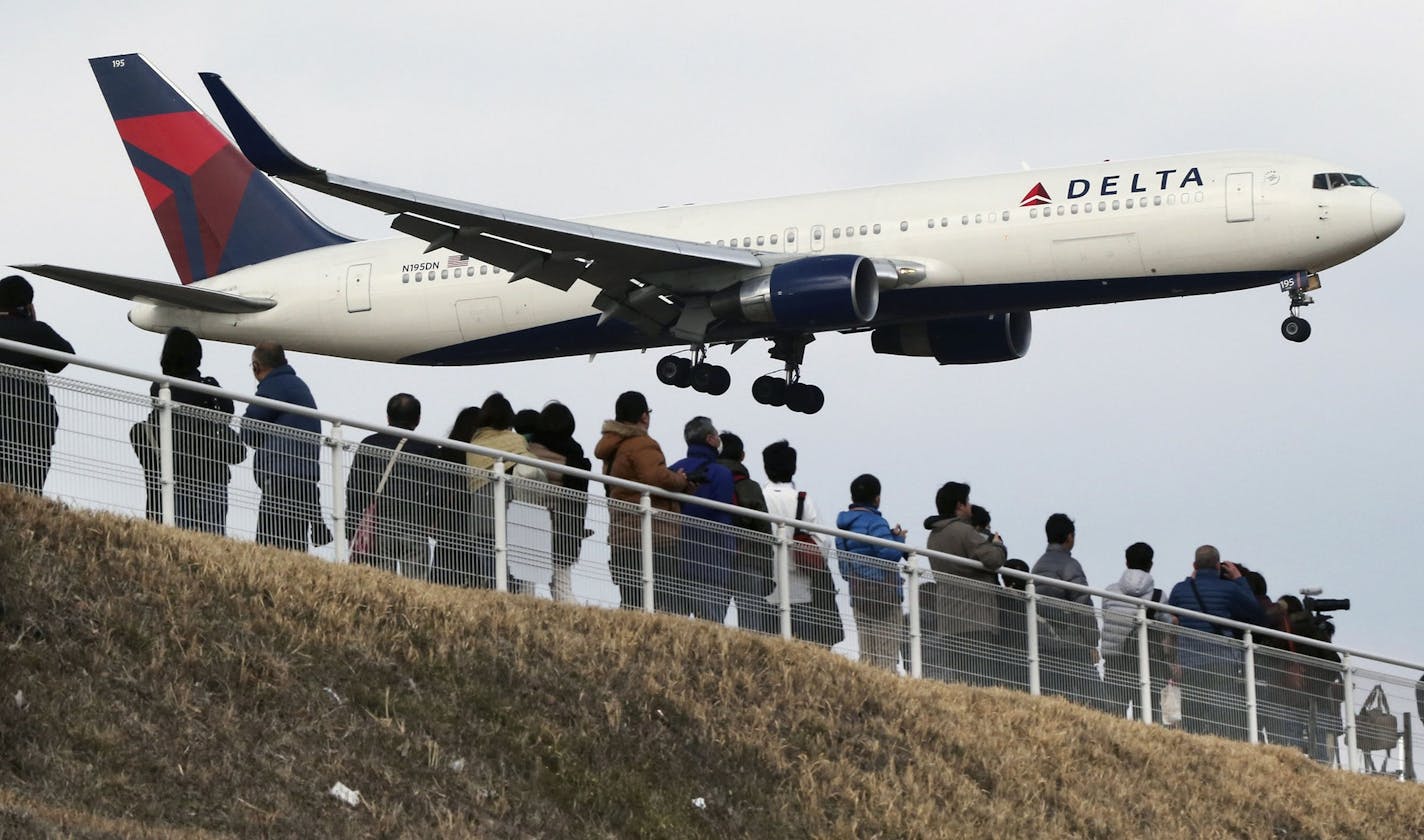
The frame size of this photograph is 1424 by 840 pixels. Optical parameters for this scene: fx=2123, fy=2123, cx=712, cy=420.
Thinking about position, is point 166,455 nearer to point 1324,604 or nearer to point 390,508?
point 390,508

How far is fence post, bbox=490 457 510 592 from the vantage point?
1512 cm

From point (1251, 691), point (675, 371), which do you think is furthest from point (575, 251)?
point (1251, 691)

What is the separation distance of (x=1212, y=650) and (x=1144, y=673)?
34.1 inches

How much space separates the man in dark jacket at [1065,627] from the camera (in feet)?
61.0

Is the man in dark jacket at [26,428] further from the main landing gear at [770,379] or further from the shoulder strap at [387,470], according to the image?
the main landing gear at [770,379]

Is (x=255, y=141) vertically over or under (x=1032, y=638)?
over

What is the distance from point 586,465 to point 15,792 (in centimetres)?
648

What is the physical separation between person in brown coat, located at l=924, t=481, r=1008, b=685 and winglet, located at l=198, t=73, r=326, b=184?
Answer: 14.6 metres

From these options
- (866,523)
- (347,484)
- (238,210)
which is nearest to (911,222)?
(238,210)

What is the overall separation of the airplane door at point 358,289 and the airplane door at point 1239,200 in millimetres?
16276

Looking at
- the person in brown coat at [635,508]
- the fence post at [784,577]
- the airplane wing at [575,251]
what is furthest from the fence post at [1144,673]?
the airplane wing at [575,251]

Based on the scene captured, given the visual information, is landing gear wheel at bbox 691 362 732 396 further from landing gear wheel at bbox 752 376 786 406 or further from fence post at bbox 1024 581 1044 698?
fence post at bbox 1024 581 1044 698

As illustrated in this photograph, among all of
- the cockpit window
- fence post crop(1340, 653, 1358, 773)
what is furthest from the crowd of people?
the cockpit window

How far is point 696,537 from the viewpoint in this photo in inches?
634
